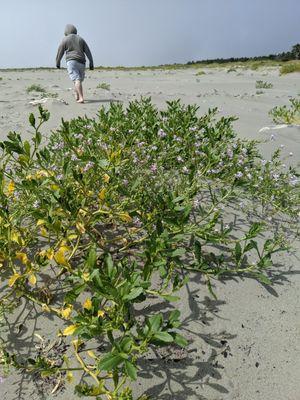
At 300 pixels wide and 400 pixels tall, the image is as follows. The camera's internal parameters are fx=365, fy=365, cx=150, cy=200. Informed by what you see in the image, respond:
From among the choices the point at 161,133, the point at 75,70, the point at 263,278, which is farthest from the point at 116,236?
the point at 75,70

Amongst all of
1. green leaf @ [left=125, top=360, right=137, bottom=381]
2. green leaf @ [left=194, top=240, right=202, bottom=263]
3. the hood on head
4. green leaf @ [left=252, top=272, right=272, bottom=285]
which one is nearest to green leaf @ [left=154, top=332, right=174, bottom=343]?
green leaf @ [left=125, top=360, right=137, bottom=381]

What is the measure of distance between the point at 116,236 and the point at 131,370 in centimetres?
115

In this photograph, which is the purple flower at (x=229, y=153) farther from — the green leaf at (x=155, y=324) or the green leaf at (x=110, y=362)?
the green leaf at (x=110, y=362)

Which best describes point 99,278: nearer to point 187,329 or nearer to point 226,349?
point 187,329

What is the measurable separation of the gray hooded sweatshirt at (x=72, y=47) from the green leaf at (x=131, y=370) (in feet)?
25.3

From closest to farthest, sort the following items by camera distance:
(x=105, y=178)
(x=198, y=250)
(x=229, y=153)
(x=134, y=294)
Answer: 1. (x=134, y=294)
2. (x=198, y=250)
3. (x=105, y=178)
4. (x=229, y=153)

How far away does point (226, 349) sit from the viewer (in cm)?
167

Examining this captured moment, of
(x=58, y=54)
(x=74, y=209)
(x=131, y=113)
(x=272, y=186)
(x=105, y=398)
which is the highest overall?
(x=58, y=54)

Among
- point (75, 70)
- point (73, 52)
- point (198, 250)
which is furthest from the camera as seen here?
point (73, 52)

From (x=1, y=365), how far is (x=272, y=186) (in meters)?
2.42

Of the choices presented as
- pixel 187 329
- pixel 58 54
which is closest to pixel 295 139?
pixel 187 329

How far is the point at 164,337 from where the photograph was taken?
4.42ft

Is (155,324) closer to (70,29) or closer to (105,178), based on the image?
(105,178)

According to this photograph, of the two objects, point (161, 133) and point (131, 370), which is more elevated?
point (161, 133)
